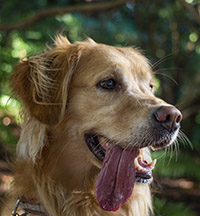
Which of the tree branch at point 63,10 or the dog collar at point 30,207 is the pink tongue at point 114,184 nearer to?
the dog collar at point 30,207

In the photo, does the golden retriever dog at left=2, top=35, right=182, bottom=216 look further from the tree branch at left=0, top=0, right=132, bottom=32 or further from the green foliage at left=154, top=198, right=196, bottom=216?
the tree branch at left=0, top=0, right=132, bottom=32

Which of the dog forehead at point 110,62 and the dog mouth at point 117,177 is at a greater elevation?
the dog forehead at point 110,62

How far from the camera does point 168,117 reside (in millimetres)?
2781

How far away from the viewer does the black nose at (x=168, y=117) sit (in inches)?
108

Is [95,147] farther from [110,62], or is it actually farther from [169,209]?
[169,209]

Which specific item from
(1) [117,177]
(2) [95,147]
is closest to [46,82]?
(2) [95,147]

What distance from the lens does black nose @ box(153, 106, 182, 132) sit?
9.00ft

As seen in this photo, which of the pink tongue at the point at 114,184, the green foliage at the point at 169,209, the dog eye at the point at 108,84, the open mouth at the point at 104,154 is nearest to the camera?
the pink tongue at the point at 114,184

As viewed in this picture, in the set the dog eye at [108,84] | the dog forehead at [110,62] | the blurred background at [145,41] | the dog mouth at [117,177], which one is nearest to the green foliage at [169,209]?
the blurred background at [145,41]

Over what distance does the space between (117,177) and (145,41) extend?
4307 millimetres

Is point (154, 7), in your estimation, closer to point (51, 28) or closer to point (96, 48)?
point (51, 28)

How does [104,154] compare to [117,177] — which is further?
[104,154]

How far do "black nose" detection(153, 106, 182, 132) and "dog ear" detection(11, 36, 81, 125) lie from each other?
812 millimetres

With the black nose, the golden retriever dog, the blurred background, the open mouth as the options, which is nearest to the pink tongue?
the golden retriever dog
